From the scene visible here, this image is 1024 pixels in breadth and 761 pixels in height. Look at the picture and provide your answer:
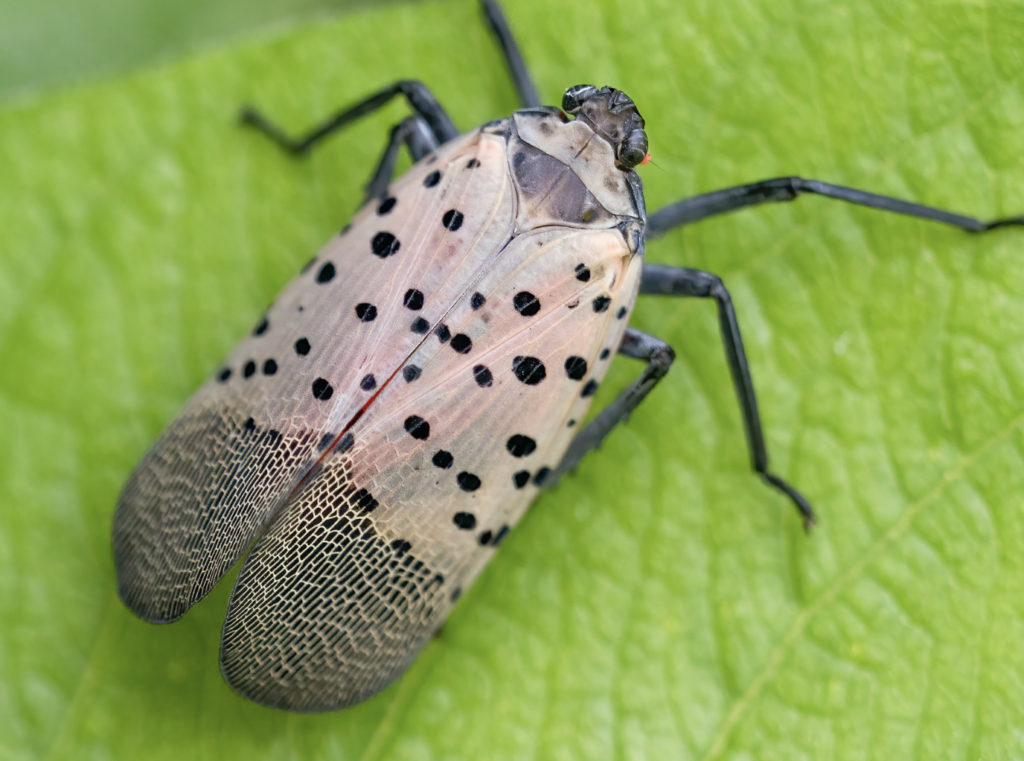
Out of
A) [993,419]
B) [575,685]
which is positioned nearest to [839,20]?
A: [993,419]

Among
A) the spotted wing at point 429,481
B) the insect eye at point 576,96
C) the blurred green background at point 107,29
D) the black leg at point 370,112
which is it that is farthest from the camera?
the blurred green background at point 107,29

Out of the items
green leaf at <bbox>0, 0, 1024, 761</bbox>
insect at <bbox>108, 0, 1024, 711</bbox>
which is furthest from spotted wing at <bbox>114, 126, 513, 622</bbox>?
green leaf at <bbox>0, 0, 1024, 761</bbox>

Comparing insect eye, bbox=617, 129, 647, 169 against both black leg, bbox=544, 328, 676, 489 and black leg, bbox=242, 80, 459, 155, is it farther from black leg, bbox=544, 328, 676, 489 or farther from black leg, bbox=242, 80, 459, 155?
black leg, bbox=242, 80, 459, 155

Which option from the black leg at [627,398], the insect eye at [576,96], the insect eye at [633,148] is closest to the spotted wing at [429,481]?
the black leg at [627,398]

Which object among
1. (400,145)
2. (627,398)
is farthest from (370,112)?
(627,398)

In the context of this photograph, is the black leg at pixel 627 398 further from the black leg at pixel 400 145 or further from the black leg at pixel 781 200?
the black leg at pixel 400 145
